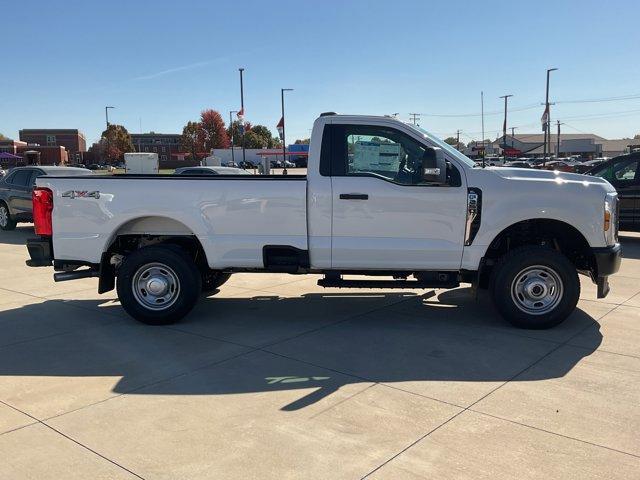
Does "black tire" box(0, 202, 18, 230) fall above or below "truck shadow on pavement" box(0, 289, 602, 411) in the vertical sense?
above

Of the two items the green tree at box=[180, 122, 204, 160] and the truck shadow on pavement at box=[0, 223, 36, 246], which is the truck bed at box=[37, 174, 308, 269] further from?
the green tree at box=[180, 122, 204, 160]

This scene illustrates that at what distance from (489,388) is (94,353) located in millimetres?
3527

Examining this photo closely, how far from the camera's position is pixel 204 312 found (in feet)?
21.8

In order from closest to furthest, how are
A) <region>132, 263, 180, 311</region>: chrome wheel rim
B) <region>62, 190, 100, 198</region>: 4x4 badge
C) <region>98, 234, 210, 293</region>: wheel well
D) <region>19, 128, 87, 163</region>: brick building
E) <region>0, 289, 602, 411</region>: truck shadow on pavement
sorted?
<region>0, 289, 602, 411</region>: truck shadow on pavement → <region>62, 190, 100, 198</region>: 4x4 badge → <region>132, 263, 180, 311</region>: chrome wheel rim → <region>98, 234, 210, 293</region>: wheel well → <region>19, 128, 87, 163</region>: brick building

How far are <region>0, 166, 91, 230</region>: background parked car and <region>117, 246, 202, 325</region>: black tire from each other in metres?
9.25

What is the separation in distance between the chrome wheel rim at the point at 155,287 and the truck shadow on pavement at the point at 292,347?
299 mm

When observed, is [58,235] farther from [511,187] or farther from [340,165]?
[511,187]

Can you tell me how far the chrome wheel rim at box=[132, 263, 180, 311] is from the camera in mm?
5977

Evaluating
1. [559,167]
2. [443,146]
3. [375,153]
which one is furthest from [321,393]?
[559,167]

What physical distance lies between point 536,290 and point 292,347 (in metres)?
2.59

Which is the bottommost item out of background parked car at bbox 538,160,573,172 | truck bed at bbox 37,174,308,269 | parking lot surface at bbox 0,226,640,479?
parking lot surface at bbox 0,226,640,479

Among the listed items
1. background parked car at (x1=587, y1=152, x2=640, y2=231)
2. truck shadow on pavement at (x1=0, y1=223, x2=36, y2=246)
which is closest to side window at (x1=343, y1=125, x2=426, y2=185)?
background parked car at (x1=587, y1=152, x2=640, y2=231)

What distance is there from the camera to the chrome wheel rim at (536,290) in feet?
18.7

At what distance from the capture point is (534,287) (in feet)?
18.8
